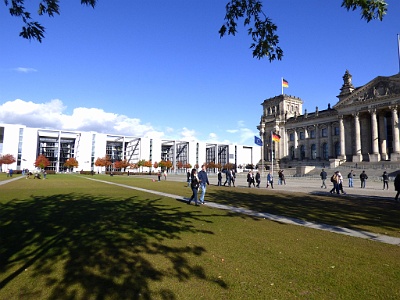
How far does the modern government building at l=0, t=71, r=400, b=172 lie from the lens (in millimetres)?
59500

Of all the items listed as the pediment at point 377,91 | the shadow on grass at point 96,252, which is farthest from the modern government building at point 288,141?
the shadow on grass at point 96,252

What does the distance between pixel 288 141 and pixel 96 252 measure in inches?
3358

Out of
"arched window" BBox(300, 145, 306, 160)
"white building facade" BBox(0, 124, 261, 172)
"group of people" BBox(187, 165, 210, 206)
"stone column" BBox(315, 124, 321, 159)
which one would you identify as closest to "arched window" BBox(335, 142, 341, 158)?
"stone column" BBox(315, 124, 321, 159)

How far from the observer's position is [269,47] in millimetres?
7484

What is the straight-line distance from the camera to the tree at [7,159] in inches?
3477

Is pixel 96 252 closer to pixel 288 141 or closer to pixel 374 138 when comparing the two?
pixel 374 138

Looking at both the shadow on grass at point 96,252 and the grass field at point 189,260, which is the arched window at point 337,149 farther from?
the shadow on grass at point 96,252

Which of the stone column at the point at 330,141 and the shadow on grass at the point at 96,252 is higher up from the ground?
the stone column at the point at 330,141

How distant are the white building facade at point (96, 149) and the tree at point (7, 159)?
14.0 ft

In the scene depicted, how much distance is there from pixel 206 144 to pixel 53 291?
134m

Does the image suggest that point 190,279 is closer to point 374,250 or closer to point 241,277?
point 241,277

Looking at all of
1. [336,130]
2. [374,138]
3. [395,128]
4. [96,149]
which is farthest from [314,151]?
[96,149]

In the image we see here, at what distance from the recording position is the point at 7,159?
295ft

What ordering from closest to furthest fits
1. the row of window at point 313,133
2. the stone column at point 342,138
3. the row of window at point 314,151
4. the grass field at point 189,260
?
1. the grass field at point 189,260
2. the stone column at point 342,138
3. the row of window at point 314,151
4. the row of window at point 313,133
